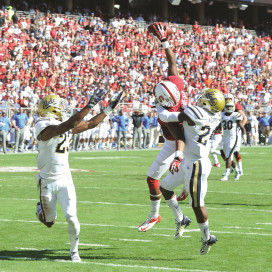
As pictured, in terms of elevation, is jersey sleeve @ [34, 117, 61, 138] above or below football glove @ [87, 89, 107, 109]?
below

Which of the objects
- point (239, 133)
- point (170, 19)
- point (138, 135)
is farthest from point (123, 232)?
point (170, 19)

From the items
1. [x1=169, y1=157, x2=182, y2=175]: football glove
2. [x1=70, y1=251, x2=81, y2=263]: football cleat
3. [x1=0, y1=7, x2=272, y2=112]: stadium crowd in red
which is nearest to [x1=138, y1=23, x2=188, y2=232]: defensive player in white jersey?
[x1=169, y1=157, x2=182, y2=175]: football glove

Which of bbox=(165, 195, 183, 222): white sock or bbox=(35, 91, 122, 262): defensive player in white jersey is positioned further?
bbox=(165, 195, 183, 222): white sock

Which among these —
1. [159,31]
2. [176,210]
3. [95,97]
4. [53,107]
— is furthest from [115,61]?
[95,97]

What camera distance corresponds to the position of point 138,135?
95.4 ft

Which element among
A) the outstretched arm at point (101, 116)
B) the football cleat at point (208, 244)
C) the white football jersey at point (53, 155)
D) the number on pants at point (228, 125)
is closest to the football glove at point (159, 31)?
the outstretched arm at point (101, 116)

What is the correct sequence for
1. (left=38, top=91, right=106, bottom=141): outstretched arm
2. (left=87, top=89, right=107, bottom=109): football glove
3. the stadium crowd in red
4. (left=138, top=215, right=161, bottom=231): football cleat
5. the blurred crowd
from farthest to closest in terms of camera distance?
the stadium crowd in red < the blurred crowd < (left=138, top=215, right=161, bottom=231): football cleat < (left=87, top=89, right=107, bottom=109): football glove < (left=38, top=91, right=106, bottom=141): outstretched arm

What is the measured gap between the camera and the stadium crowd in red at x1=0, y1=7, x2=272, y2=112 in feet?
90.3

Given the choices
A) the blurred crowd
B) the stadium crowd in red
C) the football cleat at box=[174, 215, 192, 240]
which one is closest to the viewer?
the football cleat at box=[174, 215, 192, 240]

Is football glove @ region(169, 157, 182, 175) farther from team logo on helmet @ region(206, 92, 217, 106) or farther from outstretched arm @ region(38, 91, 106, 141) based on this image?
outstretched arm @ region(38, 91, 106, 141)

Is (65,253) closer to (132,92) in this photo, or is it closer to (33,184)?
(33,184)

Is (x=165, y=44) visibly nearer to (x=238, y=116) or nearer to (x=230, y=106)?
(x=230, y=106)

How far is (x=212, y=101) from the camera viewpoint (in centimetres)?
711

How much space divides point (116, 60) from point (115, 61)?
17cm
